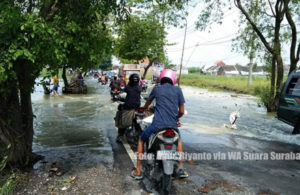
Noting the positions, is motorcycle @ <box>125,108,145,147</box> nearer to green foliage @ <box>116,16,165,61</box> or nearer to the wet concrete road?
the wet concrete road

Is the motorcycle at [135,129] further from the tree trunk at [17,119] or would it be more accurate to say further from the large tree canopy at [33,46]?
the tree trunk at [17,119]

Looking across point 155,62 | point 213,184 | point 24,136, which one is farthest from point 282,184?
point 155,62

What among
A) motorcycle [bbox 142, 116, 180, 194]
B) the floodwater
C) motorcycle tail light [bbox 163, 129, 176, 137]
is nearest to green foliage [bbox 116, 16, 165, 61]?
the floodwater

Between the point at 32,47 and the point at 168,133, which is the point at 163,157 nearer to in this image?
the point at 168,133

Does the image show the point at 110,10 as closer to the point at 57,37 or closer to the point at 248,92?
the point at 57,37

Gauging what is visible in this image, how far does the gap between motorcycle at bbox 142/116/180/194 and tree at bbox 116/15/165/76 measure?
23891 mm

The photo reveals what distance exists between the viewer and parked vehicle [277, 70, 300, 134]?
7.74 metres

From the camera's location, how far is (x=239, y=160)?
6.07 m

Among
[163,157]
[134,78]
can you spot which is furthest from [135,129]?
[163,157]

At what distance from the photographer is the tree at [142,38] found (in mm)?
27469

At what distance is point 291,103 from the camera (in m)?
7.96

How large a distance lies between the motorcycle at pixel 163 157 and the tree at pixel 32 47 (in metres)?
1.66

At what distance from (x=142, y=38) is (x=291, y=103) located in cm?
2145

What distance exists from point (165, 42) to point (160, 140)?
2715cm
